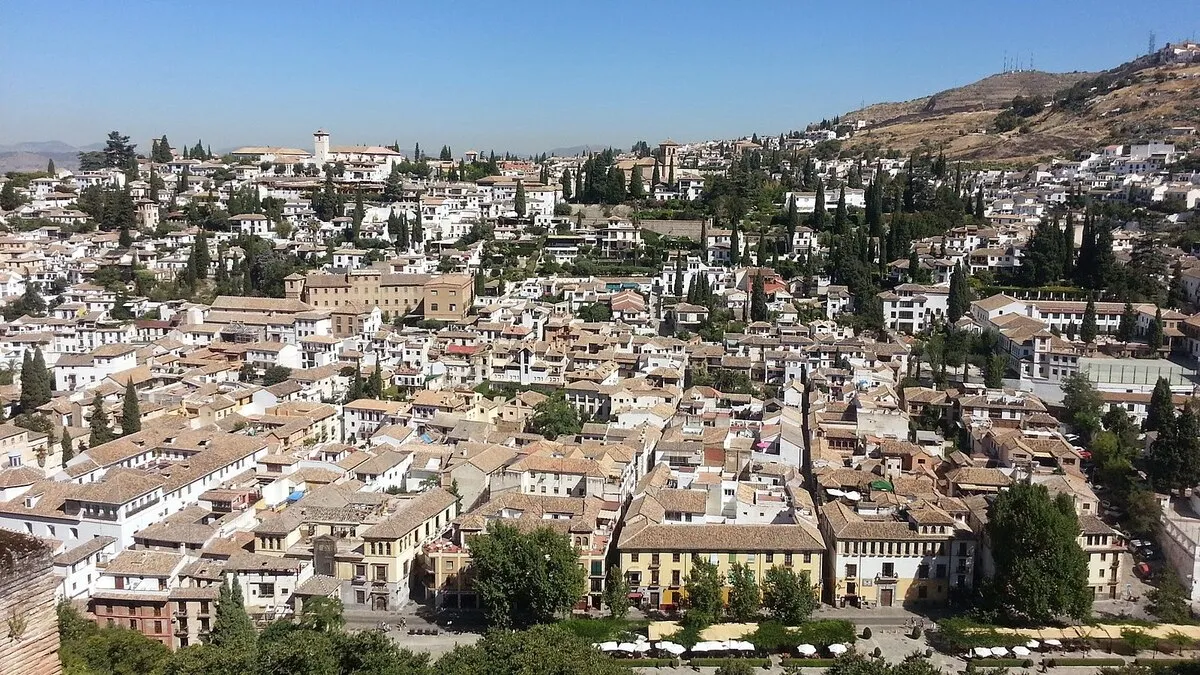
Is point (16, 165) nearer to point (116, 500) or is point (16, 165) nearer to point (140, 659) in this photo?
point (116, 500)

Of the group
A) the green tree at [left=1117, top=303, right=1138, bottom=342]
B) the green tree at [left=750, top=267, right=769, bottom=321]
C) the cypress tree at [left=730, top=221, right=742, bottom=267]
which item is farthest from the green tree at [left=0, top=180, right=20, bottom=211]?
the green tree at [left=1117, top=303, right=1138, bottom=342]

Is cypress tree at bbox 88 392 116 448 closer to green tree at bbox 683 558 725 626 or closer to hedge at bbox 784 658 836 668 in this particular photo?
green tree at bbox 683 558 725 626

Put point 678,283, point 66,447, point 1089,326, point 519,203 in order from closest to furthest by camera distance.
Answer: point 66,447
point 1089,326
point 678,283
point 519,203

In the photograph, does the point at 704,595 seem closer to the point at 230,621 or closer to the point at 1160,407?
the point at 230,621

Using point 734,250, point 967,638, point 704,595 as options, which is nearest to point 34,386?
point 704,595

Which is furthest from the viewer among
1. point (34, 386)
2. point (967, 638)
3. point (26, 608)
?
point (34, 386)

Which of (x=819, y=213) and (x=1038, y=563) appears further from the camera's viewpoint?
(x=819, y=213)

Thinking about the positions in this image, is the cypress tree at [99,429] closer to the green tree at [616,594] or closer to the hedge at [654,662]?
the green tree at [616,594]
